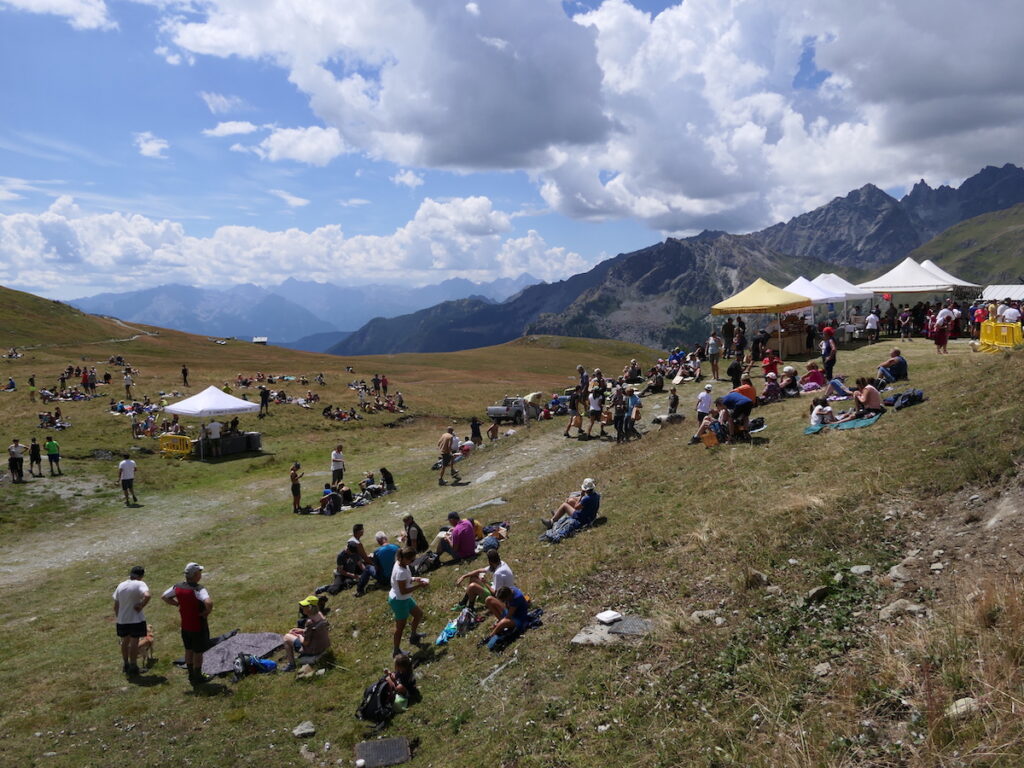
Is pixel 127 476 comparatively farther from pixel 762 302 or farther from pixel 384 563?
pixel 762 302

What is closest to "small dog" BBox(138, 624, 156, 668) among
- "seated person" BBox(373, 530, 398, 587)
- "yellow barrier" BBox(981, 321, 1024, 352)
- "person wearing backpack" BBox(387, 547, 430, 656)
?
"seated person" BBox(373, 530, 398, 587)

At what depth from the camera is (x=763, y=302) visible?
91.5 ft

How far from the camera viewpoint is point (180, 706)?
9.28 m

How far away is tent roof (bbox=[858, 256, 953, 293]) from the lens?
33.7 meters

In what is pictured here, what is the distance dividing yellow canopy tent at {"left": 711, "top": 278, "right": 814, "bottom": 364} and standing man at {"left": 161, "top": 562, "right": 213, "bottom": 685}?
77.0 feet

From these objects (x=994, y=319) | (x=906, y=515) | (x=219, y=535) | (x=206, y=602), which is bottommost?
(x=219, y=535)

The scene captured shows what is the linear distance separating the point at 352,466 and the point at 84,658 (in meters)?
17.7

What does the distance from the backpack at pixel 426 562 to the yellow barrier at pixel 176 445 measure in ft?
73.8

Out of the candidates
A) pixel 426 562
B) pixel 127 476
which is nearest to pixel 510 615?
pixel 426 562

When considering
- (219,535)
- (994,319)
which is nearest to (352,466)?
(219,535)

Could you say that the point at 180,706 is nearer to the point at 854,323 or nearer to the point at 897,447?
the point at 897,447

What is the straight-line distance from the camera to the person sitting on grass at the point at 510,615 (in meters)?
9.17

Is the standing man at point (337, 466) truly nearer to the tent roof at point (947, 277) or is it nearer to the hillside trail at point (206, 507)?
the hillside trail at point (206, 507)

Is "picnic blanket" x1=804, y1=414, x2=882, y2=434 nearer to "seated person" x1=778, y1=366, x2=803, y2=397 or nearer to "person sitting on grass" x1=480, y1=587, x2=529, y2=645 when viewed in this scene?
"seated person" x1=778, y1=366, x2=803, y2=397
